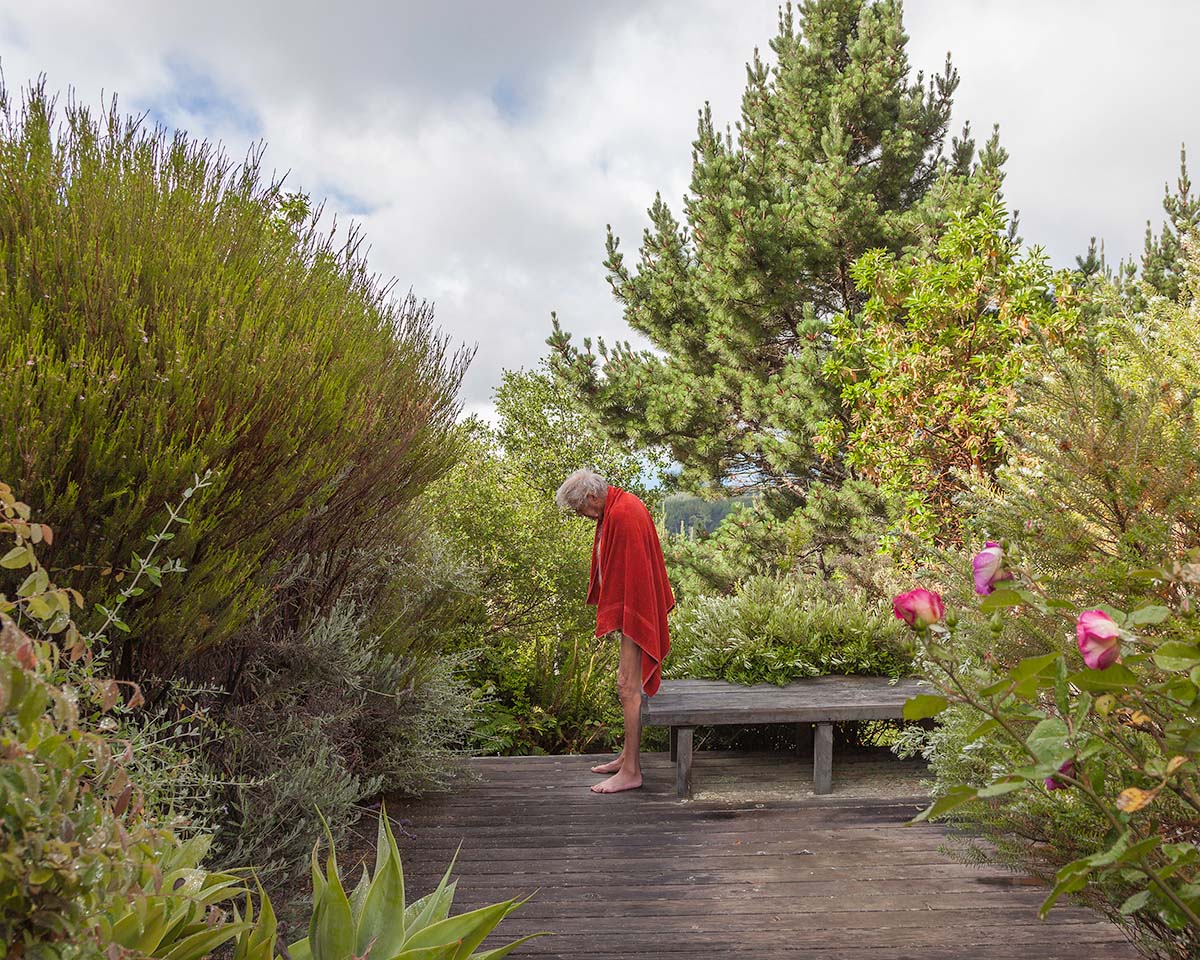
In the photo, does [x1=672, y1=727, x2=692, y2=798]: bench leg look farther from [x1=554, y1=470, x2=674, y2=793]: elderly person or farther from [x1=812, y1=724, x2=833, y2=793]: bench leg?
[x1=812, y1=724, x2=833, y2=793]: bench leg

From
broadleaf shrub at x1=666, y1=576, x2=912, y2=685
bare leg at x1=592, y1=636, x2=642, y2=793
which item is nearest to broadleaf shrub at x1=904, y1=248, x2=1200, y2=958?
bare leg at x1=592, y1=636, x2=642, y2=793

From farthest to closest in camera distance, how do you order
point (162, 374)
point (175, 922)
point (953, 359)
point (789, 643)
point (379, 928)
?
point (953, 359), point (789, 643), point (162, 374), point (379, 928), point (175, 922)

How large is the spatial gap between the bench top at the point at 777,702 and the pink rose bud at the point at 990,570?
11.4ft

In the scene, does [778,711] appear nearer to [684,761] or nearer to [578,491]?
[684,761]

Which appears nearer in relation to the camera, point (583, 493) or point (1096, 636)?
point (1096, 636)

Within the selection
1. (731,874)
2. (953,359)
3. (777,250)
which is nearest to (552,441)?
(777,250)

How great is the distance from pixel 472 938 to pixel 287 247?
3.44 meters

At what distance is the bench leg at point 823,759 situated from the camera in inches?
205

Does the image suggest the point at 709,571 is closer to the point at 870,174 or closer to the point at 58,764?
the point at 870,174

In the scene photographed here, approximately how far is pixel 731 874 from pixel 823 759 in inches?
57.1

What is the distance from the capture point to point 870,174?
12.4 m

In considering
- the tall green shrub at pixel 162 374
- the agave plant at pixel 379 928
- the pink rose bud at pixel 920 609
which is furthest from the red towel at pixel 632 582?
the pink rose bud at pixel 920 609

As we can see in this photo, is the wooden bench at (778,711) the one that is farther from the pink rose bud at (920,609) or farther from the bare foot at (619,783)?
the pink rose bud at (920,609)

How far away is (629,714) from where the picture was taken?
210 inches
